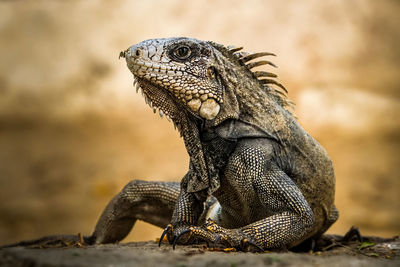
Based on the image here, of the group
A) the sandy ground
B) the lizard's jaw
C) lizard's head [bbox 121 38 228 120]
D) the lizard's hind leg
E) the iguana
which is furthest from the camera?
the lizard's hind leg

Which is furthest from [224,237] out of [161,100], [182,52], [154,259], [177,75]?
[182,52]

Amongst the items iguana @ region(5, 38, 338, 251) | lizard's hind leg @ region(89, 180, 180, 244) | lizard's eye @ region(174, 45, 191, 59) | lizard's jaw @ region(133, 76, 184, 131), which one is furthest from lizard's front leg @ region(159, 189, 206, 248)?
lizard's eye @ region(174, 45, 191, 59)

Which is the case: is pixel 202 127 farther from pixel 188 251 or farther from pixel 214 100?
pixel 188 251

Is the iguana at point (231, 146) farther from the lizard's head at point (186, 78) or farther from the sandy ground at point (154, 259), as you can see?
the sandy ground at point (154, 259)

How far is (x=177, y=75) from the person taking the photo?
361 centimetres

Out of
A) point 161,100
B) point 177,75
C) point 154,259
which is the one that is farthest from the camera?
point 161,100

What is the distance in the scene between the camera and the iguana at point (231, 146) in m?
3.50

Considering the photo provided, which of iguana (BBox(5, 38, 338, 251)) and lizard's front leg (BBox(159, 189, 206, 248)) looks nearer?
iguana (BBox(5, 38, 338, 251))

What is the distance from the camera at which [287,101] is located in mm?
4492

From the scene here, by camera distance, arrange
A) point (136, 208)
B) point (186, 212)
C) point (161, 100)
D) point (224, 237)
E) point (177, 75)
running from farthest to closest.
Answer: point (136, 208), point (186, 212), point (161, 100), point (177, 75), point (224, 237)

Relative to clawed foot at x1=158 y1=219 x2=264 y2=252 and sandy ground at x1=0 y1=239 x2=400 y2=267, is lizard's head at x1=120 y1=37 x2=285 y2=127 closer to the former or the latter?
clawed foot at x1=158 y1=219 x2=264 y2=252

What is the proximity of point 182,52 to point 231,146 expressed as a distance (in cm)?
99

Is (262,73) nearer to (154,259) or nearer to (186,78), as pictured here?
(186,78)

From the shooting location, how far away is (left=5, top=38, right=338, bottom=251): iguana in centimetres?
350
